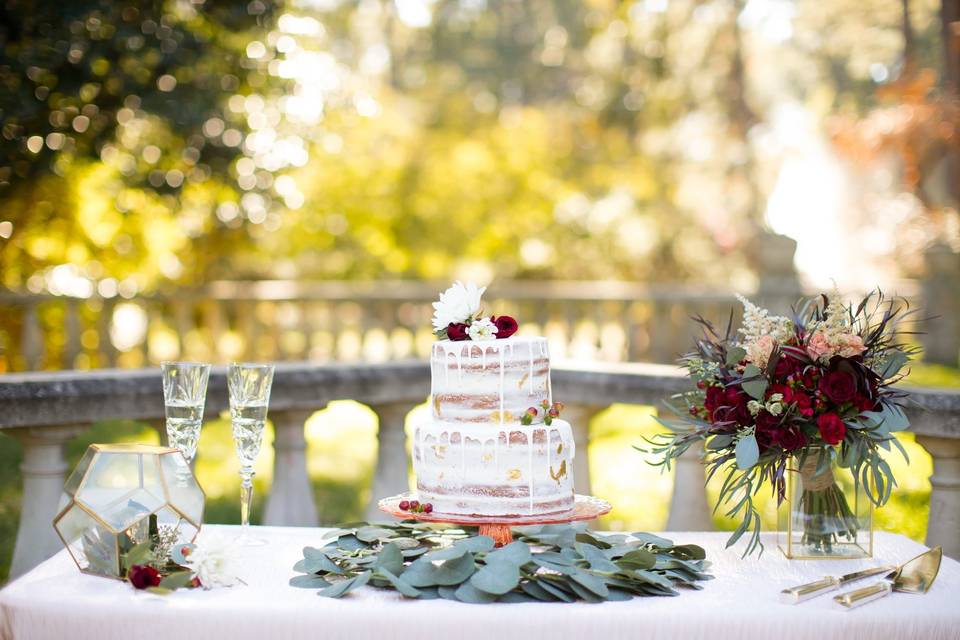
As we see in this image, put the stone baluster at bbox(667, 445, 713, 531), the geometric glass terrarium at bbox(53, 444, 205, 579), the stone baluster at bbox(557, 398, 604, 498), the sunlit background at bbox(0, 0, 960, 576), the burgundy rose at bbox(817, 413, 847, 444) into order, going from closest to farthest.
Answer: the geometric glass terrarium at bbox(53, 444, 205, 579) < the burgundy rose at bbox(817, 413, 847, 444) < the stone baluster at bbox(667, 445, 713, 531) < the stone baluster at bbox(557, 398, 604, 498) < the sunlit background at bbox(0, 0, 960, 576)

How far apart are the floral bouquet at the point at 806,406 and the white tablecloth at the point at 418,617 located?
38 centimetres

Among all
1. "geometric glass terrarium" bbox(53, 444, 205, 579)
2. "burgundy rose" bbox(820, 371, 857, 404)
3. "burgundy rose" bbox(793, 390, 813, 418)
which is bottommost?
"geometric glass terrarium" bbox(53, 444, 205, 579)

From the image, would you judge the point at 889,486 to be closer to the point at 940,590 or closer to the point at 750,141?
the point at 940,590

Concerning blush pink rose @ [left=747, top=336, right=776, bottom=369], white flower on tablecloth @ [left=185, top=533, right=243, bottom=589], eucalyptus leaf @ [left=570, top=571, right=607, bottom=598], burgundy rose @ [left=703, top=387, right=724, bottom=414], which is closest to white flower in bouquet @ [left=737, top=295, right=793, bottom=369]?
blush pink rose @ [left=747, top=336, right=776, bottom=369]

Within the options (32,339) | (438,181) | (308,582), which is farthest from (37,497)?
(438,181)

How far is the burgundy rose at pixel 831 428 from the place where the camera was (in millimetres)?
2521

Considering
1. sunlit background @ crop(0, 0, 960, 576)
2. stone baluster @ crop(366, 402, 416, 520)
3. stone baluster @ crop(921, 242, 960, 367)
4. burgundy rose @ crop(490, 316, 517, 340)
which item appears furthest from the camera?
stone baluster @ crop(921, 242, 960, 367)

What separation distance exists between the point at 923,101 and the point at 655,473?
22.2ft

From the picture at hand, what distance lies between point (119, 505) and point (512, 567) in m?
0.91

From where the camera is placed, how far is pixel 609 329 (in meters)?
10.9

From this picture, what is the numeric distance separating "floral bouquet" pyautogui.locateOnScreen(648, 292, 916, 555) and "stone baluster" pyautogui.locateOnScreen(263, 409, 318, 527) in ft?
5.94

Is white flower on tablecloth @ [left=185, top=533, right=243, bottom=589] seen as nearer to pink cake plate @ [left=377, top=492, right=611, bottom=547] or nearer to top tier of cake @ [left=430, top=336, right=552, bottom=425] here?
pink cake plate @ [left=377, top=492, right=611, bottom=547]

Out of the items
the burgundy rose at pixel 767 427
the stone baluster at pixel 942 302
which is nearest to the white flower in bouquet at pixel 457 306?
the burgundy rose at pixel 767 427

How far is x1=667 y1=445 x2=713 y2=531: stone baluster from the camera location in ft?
13.4
